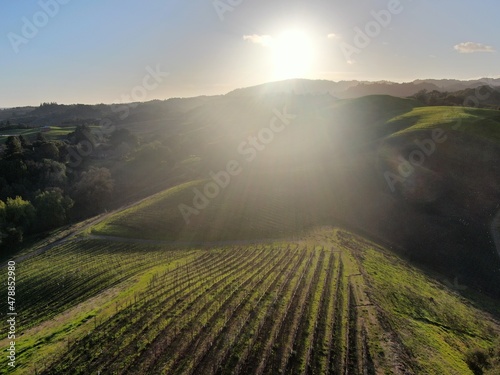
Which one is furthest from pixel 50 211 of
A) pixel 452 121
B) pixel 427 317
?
pixel 452 121

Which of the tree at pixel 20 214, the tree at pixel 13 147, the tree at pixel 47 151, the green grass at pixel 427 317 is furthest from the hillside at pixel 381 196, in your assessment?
the tree at pixel 13 147

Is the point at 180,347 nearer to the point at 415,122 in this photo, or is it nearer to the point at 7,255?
the point at 7,255

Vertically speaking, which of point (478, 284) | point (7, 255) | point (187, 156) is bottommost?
point (478, 284)

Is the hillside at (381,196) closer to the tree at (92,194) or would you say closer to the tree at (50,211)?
the tree at (50,211)

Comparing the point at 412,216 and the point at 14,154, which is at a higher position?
the point at 14,154

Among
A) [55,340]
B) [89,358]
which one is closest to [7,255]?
[55,340]
